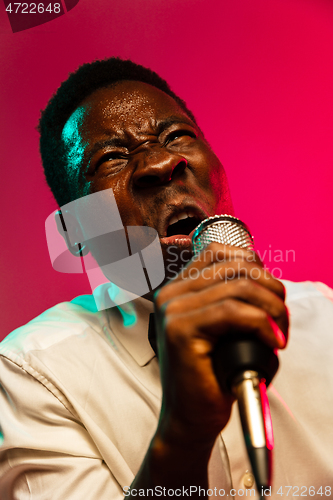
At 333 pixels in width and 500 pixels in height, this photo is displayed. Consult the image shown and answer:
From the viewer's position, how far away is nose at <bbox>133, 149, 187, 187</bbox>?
133cm

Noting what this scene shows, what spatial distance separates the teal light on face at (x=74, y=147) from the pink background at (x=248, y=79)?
Result: 0.59 m

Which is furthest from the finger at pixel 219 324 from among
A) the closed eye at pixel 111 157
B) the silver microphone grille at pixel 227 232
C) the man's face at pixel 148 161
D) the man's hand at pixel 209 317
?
the closed eye at pixel 111 157

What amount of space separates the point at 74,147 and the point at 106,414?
1107 millimetres

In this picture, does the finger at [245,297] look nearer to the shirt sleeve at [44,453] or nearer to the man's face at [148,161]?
the man's face at [148,161]

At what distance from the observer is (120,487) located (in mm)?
1157

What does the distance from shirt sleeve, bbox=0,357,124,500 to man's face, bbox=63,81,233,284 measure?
0.62 metres

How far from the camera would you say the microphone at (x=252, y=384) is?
530 millimetres

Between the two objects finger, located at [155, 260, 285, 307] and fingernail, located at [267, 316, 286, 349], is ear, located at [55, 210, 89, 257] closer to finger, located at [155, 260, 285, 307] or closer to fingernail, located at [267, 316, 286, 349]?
finger, located at [155, 260, 285, 307]

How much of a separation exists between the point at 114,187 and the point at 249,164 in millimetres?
1286

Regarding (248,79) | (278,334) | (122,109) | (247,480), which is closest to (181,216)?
(122,109)

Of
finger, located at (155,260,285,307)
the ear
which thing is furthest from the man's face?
finger, located at (155,260,285,307)

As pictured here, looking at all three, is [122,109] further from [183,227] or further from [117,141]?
[183,227]

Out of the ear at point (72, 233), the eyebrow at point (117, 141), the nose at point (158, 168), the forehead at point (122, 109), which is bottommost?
the ear at point (72, 233)

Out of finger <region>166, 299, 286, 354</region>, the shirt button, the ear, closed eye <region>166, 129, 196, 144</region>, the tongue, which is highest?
closed eye <region>166, 129, 196, 144</region>
